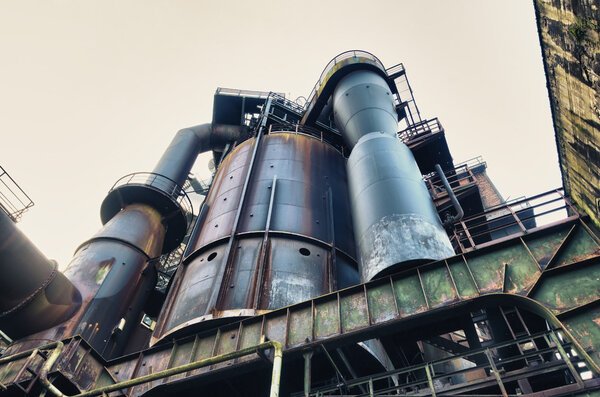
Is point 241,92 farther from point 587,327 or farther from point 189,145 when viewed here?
point 587,327

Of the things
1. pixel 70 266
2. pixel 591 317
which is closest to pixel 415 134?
pixel 591 317

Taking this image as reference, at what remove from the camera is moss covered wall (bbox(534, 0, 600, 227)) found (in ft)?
19.2

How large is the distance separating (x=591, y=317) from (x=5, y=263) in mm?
15112

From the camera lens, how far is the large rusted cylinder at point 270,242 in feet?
38.8

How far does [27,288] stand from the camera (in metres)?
13.0

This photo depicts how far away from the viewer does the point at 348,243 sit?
14711 mm

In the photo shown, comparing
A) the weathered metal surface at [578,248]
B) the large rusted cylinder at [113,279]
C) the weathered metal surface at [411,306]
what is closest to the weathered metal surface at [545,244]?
the weathered metal surface at [411,306]

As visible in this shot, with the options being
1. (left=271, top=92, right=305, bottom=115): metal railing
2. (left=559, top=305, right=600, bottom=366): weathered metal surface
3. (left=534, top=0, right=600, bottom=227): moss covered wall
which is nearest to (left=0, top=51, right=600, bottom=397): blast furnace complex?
(left=559, top=305, right=600, bottom=366): weathered metal surface

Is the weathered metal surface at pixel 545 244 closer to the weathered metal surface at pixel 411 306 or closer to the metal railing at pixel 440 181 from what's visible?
the weathered metal surface at pixel 411 306

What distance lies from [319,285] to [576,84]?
27.5 feet

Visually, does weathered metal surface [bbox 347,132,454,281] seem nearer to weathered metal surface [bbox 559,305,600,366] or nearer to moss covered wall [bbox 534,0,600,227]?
weathered metal surface [bbox 559,305,600,366]

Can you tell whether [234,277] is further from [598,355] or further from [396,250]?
[598,355]

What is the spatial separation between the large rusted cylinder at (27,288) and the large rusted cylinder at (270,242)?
3.87 meters

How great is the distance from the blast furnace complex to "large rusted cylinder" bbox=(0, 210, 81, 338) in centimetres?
6
